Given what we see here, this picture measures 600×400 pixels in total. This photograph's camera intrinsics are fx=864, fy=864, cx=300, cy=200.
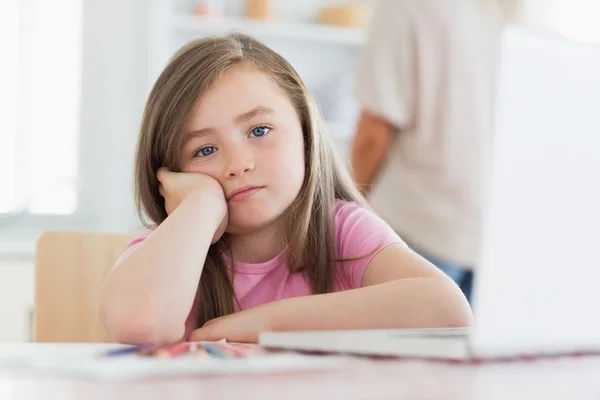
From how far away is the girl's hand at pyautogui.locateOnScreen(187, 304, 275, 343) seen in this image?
→ 0.96 metres

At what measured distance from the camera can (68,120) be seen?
3244mm

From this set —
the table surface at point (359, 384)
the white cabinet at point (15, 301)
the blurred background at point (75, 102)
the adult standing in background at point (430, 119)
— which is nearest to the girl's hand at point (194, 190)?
the table surface at point (359, 384)

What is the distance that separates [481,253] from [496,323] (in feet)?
0.18

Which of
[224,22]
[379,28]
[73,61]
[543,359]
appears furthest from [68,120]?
[543,359]

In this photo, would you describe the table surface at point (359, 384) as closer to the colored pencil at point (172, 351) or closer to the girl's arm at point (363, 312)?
the colored pencil at point (172, 351)

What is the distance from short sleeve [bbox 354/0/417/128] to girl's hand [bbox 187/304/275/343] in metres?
1.22

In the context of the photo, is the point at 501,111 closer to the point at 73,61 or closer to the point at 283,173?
the point at 283,173

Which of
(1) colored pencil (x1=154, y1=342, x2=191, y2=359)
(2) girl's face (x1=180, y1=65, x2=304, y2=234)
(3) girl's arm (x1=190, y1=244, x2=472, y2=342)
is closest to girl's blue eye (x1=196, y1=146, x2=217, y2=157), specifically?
(2) girl's face (x1=180, y1=65, x2=304, y2=234)

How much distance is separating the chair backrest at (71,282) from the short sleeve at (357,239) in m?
0.35

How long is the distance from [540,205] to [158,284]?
Result: 0.49m

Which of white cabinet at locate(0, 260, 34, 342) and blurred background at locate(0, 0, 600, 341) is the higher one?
blurred background at locate(0, 0, 600, 341)

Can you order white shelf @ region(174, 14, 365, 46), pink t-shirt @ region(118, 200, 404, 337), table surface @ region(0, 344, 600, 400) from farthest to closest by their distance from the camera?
white shelf @ region(174, 14, 365, 46)
pink t-shirt @ region(118, 200, 404, 337)
table surface @ region(0, 344, 600, 400)

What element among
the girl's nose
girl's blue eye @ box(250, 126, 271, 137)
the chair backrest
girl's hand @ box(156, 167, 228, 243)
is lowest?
the chair backrest

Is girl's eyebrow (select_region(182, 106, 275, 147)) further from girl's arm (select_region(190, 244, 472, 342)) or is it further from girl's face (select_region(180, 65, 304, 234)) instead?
girl's arm (select_region(190, 244, 472, 342))
